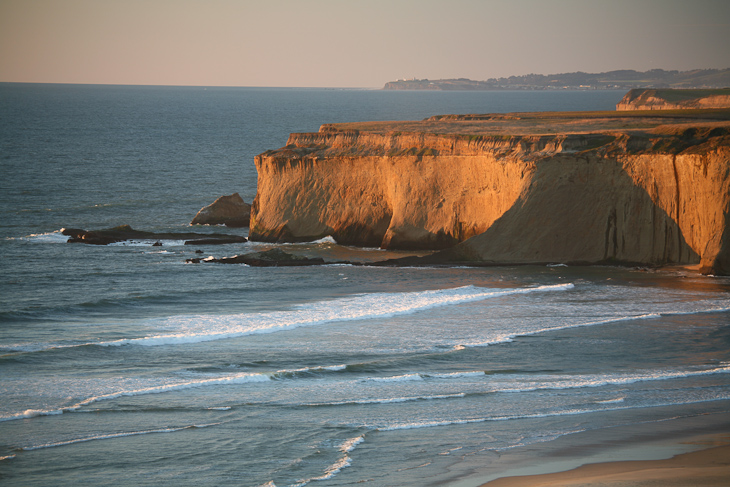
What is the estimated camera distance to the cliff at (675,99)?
61.6m

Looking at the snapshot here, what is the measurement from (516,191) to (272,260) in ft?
36.8

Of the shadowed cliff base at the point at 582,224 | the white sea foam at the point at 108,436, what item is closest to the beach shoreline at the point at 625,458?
the white sea foam at the point at 108,436

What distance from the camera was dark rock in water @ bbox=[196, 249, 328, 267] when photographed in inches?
1268

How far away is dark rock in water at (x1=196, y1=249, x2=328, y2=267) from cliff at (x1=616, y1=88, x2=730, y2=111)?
4028cm

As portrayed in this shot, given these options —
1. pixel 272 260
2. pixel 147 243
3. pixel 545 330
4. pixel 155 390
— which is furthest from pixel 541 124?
pixel 155 390

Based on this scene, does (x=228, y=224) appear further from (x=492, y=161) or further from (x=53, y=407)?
(x=53, y=407)

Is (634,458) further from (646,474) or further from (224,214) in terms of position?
(224,214)

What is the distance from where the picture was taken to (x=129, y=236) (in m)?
38.9

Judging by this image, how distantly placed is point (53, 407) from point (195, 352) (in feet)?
16.2

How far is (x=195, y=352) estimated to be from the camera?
64.5 feet

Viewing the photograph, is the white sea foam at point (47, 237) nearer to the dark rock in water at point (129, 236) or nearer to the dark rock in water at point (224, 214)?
the dark rock in water at point (129, 236)

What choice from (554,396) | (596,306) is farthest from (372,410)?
(596,306)

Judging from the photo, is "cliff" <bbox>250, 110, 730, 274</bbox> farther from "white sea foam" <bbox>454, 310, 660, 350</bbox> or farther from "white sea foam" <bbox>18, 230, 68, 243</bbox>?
"white sea foam" <bbox>18, 230, 68, 243</bbox>

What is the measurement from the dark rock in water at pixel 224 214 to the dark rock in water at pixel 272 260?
37.1 ft
